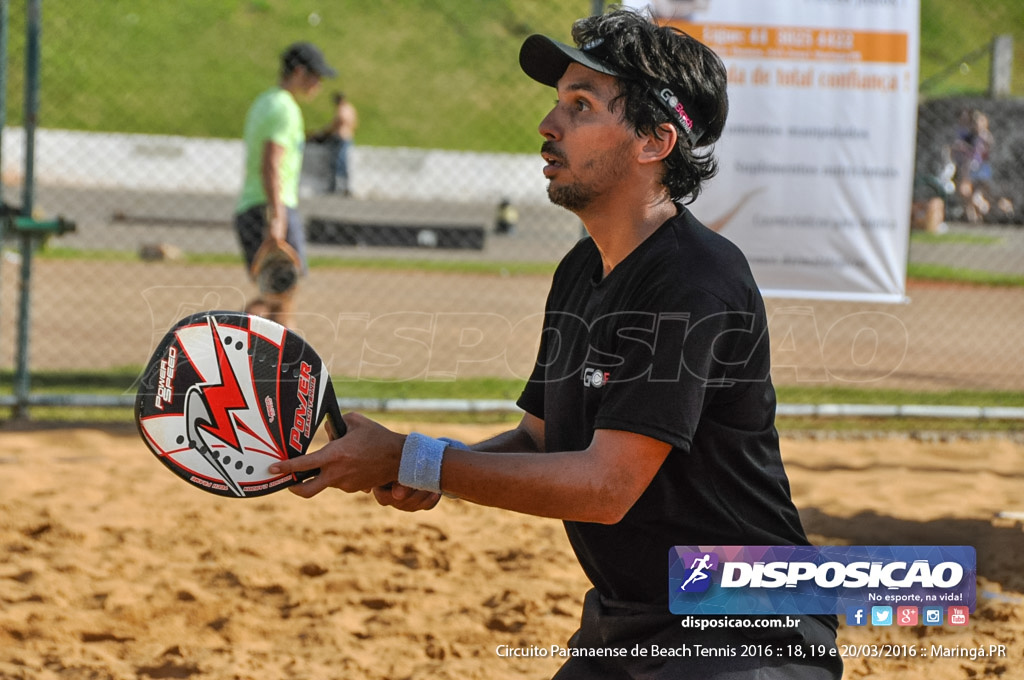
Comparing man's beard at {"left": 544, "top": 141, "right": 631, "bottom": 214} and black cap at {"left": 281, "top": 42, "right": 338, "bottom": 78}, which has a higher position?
black cap at {"left": 281, "top": 42, "right": 338, "bottom": 78}

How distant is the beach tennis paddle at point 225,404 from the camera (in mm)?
2658

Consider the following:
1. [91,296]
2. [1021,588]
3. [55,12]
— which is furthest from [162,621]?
[55,12]

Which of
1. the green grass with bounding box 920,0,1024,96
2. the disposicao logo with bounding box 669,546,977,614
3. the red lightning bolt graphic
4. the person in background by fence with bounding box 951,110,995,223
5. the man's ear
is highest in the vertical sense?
the green grass with bounding box 920,0,1024,96

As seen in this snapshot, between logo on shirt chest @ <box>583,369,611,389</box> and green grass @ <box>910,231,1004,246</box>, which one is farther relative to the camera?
green grass @ <box>910,231,1004,246</box>

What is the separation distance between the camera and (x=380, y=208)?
20250 mm

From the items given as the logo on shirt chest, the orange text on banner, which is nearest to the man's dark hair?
the logo on shirt chest

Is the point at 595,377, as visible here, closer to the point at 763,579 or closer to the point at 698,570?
the point at 698,570

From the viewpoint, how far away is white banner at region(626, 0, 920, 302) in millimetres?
→ 6629

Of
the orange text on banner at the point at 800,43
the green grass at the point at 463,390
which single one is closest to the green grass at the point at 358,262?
the green grass at the point at 463,390

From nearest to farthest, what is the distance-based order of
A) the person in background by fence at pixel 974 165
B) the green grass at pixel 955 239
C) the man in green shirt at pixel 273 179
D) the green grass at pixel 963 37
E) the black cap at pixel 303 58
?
the man in green shirt at pixel 273 179 → the black cap at pixel 303 58 → the green grass at pixel 955 239 → the person in background by fence at pixel 974 165 → the green grass at pixel 963 37

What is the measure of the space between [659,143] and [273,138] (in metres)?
5.14

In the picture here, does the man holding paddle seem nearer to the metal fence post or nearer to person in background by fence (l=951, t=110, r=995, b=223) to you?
person in background by fence (l=951, t=110, r=995, b=223)

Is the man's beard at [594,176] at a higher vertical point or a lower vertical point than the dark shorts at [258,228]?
lower

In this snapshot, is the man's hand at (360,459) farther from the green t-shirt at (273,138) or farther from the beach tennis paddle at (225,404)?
the green t-shirt at (273,138)
